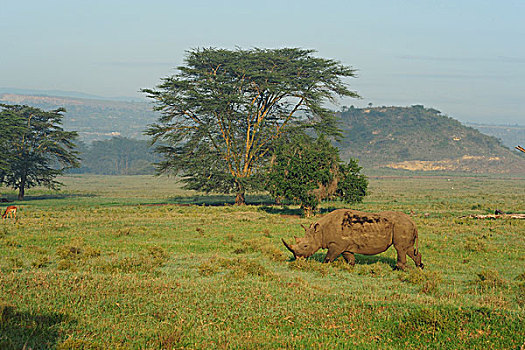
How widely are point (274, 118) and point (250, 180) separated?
7070 mm

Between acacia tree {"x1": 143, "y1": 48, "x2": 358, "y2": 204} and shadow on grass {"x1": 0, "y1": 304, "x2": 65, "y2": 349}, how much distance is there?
31.9 metres

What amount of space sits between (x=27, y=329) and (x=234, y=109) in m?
36.0

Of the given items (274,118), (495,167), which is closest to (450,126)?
(495,167)

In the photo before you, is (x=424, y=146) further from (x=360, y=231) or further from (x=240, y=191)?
(x=360, y=231)

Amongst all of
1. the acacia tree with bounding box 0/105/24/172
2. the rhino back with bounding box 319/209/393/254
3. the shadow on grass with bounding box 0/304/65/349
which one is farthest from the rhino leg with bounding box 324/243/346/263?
the acacia tree with bounding box 0/105/24/172

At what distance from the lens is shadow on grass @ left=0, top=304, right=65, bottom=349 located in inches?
316

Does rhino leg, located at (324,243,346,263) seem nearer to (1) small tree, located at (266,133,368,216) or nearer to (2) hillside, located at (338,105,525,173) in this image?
(1) small tree, located at (266,133,368,216)

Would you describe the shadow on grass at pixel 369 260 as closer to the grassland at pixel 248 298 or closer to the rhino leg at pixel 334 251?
the grassland at pixel 248 298

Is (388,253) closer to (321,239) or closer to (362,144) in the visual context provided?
(321,239)

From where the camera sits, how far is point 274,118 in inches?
1768

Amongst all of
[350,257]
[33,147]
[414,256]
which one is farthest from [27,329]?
[33,147]

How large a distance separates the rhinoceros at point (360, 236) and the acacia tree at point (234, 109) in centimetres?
2605

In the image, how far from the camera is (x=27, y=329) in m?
8.70

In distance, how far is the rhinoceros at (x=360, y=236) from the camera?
15.2 metres
